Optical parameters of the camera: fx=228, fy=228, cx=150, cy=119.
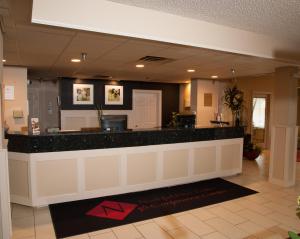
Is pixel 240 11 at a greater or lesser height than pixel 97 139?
greater

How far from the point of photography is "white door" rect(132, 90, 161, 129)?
751 cm

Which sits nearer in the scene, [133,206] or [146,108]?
[133,206]

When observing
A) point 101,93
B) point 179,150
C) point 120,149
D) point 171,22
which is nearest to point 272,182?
point 179,150

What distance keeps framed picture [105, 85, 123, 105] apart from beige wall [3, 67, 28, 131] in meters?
2.64

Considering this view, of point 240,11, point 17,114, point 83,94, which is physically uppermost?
point 240,11

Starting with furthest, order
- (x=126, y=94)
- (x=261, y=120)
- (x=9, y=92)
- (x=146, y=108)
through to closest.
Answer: (x=261, y=120) → (x=146, y=108) → (x=126, y=94) → (x=9, y=92)

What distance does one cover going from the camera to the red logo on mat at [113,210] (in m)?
3.08

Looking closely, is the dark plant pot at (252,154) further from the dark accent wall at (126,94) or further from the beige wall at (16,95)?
the beige wall at (16,95)

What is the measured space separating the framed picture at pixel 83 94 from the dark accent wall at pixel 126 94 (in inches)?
3.5

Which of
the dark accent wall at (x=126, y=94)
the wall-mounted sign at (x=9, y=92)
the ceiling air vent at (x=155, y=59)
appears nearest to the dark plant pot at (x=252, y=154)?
the dark accent wall at (x=126, y=94)

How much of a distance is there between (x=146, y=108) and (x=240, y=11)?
546 cm

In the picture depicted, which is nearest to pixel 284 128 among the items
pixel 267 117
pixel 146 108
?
pixel 267 117

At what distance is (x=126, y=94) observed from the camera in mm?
7320

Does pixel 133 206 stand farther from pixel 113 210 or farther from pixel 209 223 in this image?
pixel 209 223
